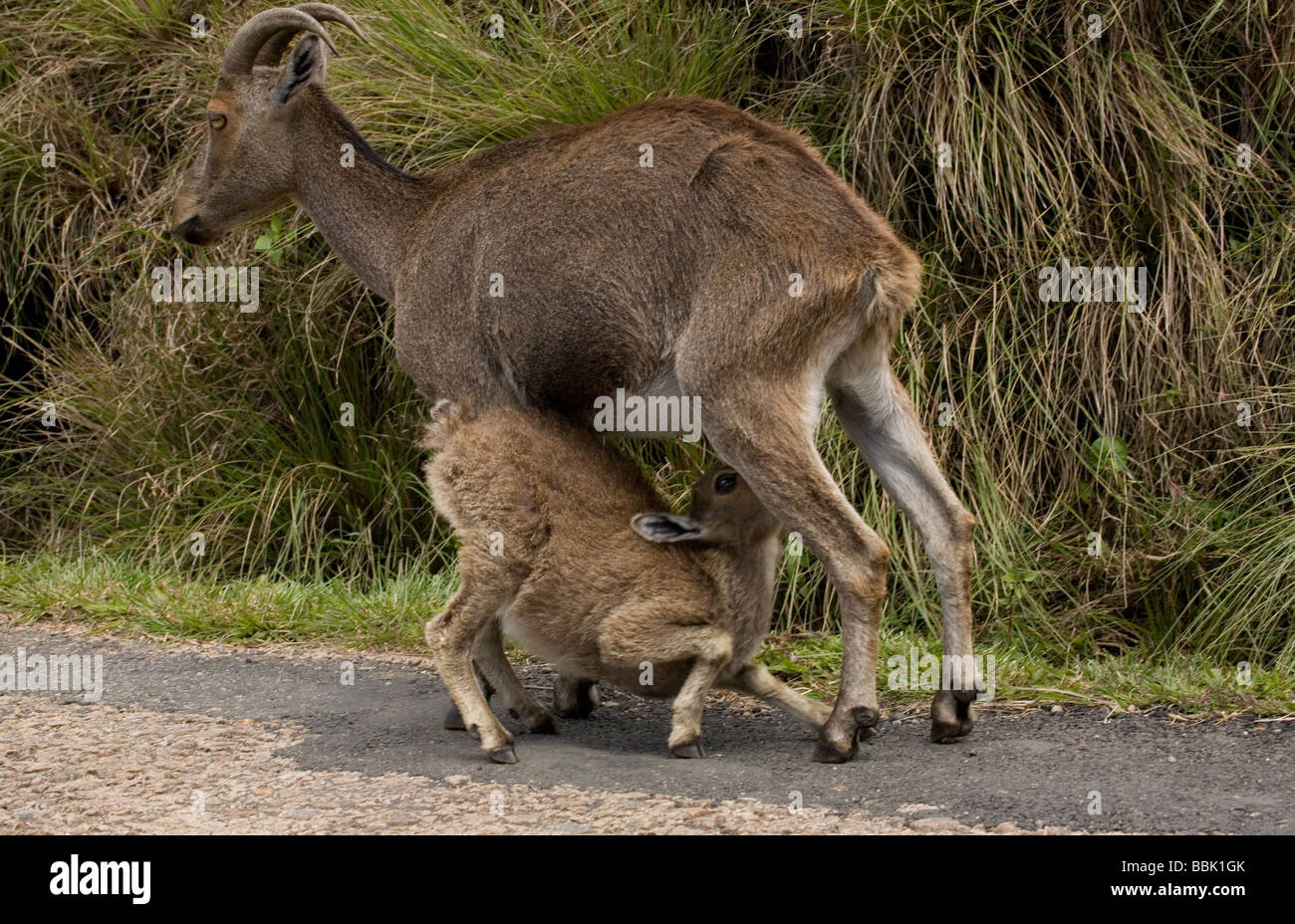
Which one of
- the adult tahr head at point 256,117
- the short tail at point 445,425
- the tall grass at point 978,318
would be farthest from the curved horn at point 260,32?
the short tail at point 445,425

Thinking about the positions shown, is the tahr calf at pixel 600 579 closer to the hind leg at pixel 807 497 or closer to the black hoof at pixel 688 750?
the black hoof at pixel 688 750

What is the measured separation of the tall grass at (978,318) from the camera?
743cm

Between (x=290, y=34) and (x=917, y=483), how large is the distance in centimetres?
373

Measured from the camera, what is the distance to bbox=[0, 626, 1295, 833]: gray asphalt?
4875mm

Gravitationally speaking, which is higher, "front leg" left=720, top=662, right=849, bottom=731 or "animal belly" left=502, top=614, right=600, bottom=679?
"animal belly" left=502, top=614, right=600, bottom=679

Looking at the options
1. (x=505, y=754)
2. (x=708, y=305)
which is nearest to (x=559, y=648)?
(x=505, y=754)

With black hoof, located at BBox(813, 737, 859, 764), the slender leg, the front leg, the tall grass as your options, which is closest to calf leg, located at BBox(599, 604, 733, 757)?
the front leg

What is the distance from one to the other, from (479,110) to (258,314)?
2078 mm

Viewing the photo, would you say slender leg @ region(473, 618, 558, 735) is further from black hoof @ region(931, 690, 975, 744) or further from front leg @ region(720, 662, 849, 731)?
black hoof @ region(931, 690, 975, 744)

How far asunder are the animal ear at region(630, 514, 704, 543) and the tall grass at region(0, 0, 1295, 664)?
195cm

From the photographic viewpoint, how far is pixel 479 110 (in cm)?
856

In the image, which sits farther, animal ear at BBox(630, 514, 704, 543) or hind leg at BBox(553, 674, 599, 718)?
hind leg at BBox(553, 674, 599, 718)

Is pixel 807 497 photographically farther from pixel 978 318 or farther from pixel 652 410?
pixel 978 318

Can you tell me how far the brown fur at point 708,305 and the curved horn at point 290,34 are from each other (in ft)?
3.00
